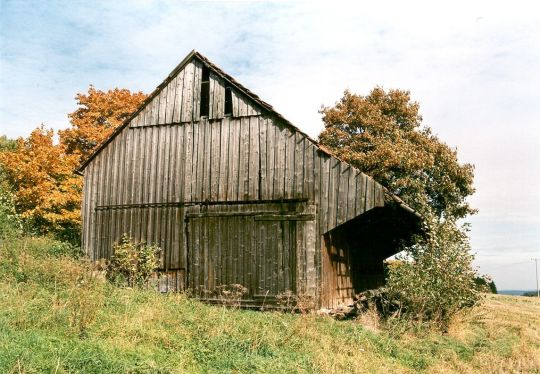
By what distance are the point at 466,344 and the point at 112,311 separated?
7.72 metres

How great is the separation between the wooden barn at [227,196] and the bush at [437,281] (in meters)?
1.39

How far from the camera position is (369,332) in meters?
10.5

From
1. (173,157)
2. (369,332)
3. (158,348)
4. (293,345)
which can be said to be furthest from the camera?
(173,157)

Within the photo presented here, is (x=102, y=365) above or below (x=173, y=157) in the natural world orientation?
below

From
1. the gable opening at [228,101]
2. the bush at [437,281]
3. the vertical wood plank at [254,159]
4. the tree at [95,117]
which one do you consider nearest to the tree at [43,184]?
the tree at [95,117]

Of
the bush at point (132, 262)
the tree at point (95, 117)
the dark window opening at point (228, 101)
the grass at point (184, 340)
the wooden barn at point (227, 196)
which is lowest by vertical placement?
the grass at point (184, 340)

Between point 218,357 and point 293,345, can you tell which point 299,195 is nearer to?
point 293,345

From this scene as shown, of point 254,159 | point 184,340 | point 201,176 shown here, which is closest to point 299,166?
point 254,159

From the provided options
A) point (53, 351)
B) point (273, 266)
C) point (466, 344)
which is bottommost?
point (466, 344)

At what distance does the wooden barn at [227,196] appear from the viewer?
13273 millimetres

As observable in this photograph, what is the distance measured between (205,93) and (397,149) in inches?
523

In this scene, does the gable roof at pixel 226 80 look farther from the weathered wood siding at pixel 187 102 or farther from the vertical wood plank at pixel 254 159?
the vertical wood plank at pixel 254 159

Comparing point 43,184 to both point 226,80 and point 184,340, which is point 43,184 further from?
point 184,340

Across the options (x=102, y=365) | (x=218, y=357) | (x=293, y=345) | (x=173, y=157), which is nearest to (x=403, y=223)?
(x=173, y=157)
